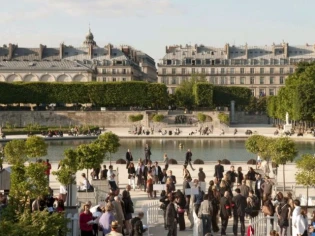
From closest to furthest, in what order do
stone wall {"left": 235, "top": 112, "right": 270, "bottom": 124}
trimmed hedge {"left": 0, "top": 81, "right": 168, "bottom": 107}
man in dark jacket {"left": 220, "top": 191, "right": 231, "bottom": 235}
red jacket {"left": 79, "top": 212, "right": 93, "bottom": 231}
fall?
red jacket {"left": 79, "top": 212, "right": 93, "bottom": 231} → man in dark jacket {"left": 220, "top": 191, "right": 231, "bottom": 235} → trimmed hedge {"left": 0, "top": 81, "right": 168, "bottom": 107} → stone wall {"left": 235, "top": 112, "right": 270, "bottom": 124}

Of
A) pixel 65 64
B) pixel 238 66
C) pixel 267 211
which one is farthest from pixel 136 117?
pixel 267 211

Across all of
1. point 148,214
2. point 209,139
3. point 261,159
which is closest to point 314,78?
point 209,139

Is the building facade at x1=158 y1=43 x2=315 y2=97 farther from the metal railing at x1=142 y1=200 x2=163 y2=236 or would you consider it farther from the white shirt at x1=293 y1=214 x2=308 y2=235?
the white shirt at x1=293 y1=214 x2=308 y2=235

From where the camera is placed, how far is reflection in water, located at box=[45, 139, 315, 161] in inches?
1500

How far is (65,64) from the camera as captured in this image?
99562 millimetres

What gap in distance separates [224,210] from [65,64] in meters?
87.6

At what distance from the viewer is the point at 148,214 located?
49.2ft

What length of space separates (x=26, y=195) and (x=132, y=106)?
6973 centimetres

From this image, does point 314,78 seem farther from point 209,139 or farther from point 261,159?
point 261,159

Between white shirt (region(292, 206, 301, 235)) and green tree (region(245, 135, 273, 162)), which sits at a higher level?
green tree (region(245, 135, 273, 162))

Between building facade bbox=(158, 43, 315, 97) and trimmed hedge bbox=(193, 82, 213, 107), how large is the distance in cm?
1734

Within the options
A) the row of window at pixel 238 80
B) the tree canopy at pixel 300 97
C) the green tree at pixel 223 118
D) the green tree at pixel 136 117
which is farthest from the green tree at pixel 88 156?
the row of window at pixel 238 80

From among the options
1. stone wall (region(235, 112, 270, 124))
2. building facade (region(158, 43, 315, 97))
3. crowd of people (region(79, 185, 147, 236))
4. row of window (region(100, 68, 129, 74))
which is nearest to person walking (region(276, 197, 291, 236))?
crowd of people (region(79, 185, 147, 236))

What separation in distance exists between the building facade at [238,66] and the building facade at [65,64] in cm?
694
